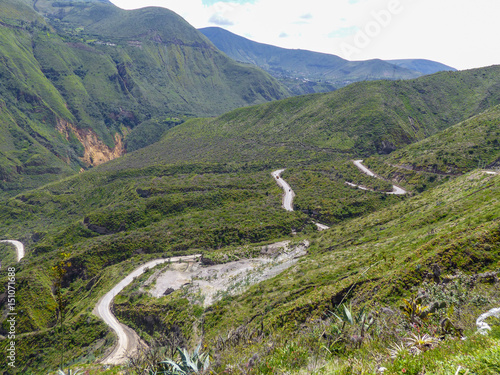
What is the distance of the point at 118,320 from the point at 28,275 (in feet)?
79.7

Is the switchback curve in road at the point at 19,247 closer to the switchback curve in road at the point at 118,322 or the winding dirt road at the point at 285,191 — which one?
the switchback curve in road at the point at 118,322

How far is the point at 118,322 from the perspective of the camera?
33.8 m

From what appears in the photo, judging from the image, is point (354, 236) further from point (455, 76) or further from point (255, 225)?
point (455, 76)

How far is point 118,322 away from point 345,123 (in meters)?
110

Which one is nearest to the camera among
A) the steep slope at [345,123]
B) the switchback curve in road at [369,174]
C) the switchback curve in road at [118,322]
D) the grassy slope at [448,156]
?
the switchback curve in road at [118,322]

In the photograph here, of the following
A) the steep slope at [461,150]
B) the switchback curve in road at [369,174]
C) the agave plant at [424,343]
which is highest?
the steep slope at [461,150]

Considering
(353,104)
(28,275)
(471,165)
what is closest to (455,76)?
(353,104)

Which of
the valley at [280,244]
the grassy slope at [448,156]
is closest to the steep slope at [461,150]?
the grassy slope at [448,156]

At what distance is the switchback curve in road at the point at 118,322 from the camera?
88.0ft

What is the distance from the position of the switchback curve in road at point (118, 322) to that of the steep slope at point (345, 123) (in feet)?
228

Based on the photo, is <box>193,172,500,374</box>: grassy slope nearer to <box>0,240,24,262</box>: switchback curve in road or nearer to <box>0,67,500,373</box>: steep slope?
<box>0,67,500,373</box>: steep slope

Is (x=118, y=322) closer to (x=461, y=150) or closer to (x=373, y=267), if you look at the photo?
(x=373, y=267)

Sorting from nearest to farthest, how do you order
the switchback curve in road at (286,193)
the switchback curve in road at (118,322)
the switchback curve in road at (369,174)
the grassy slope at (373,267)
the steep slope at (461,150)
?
the grassy slope at (373,267)
the switchback curve in road at (118,322)
the switchback curve in road at (286,193)
the steep slope at (461,150)
the switchback curve in road at (369,174)

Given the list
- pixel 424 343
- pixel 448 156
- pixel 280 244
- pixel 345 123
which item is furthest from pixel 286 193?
pixel 424 343
